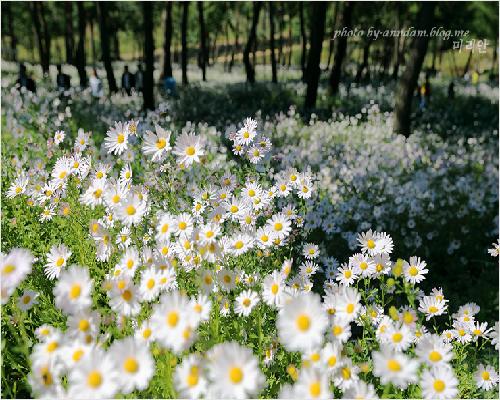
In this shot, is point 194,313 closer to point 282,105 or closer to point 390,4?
point 282,105

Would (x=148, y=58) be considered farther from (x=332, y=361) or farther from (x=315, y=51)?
(x=332, y=361)

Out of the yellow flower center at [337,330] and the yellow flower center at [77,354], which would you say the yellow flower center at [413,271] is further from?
the yellow flower center at [77,354]

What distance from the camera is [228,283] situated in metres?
2.33

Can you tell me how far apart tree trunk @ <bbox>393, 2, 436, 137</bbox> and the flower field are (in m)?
3.92

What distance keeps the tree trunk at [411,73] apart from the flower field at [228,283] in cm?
392

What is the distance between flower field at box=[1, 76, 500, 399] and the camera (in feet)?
5.23

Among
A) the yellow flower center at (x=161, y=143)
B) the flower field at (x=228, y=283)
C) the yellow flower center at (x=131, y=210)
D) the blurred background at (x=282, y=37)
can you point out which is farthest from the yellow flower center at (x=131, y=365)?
the blurred background at (x=282, y=37)

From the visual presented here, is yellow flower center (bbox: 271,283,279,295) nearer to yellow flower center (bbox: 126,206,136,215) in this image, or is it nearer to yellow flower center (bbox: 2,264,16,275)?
yellow flower center (bbox: 126,206,136,215)

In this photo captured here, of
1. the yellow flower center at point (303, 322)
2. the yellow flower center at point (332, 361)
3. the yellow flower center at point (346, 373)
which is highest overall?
the yellow flower center at point (303, 322)

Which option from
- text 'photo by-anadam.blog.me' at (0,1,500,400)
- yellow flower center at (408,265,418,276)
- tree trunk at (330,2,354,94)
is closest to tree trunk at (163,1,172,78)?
tree trunk at (330,2,354,94)

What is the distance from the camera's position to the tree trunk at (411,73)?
1054cm

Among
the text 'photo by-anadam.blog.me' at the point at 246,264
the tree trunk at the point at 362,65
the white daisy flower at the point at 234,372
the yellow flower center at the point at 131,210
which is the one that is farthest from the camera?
the tree trunk at the point at 362,65

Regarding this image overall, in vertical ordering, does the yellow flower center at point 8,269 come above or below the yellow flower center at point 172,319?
above

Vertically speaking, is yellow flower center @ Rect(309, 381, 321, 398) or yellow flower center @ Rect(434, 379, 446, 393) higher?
yellow flower center @ Rect(309, 381, 321, 398)
